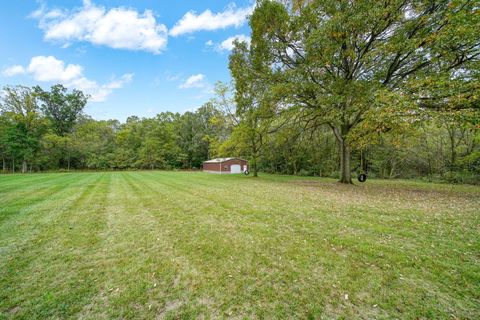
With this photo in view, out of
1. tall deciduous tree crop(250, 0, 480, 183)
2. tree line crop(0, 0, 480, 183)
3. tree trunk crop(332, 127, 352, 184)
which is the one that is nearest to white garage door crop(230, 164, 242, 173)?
tree line crop(0, 0, 480, 183)

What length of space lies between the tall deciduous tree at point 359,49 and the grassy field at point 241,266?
21.0ft

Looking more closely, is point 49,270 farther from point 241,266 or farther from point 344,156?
point 344,156

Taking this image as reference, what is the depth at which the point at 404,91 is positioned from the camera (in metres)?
8.49

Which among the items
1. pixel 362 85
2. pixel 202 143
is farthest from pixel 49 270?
pixel 202 143

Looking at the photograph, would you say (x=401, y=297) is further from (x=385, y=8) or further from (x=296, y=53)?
(x=296, y=53)

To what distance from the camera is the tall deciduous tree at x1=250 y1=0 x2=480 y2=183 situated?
817cm

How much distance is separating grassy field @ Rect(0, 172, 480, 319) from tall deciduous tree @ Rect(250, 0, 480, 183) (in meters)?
6.40

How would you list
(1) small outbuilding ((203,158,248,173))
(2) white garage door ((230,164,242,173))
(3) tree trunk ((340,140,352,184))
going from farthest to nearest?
1. (2) white garage door ((230,164,242,173))
2. (1) small outbuilding ((203,158,248,173))
3. (3) tree trunk ((340,140,352,184))

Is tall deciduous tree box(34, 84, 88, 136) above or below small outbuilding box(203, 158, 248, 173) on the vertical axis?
above

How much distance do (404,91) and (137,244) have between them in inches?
461

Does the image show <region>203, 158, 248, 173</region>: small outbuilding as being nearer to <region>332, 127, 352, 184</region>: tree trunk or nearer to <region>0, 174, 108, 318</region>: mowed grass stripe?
<region>332, 127, 352, 184</region>: tree trunk

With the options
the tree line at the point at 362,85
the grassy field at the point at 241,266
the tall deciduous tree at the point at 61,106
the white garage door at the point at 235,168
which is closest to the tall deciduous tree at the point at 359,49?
the tree line at the point at 362,85

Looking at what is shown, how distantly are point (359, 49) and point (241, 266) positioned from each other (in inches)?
514

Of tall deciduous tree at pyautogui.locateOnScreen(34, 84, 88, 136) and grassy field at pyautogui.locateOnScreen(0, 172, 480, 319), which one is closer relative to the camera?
grassy field at pyautogui.locateOnScreen(0, 172, 480, 319)
